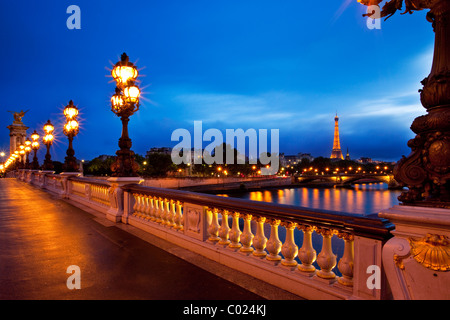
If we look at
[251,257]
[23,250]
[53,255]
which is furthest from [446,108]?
[23,250]

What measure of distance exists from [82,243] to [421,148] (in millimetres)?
6290

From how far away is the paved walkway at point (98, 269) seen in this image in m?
3.77

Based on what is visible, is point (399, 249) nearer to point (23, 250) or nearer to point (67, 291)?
point (67, 291)

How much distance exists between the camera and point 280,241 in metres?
4.13

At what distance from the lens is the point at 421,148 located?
2.45 m

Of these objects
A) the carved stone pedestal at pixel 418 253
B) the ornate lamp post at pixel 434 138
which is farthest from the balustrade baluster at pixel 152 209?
the ornate lamp post at pixel 434 138

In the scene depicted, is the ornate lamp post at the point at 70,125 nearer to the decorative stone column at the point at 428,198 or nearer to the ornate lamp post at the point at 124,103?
the ornate lamp post at the point at 124,103

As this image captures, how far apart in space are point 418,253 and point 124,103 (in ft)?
28.8

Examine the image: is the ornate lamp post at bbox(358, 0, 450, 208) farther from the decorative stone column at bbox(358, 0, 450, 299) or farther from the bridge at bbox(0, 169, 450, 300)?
the bridge at bbox(0, 169, 450, 300)

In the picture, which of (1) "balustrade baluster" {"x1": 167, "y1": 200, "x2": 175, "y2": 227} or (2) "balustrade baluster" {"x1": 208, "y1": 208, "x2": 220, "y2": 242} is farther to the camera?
(1) "balustrade baluster" {"x1": 167, "y1": 200, "x2": 175, "y2": 227}

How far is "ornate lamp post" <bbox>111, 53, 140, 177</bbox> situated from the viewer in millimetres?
9148

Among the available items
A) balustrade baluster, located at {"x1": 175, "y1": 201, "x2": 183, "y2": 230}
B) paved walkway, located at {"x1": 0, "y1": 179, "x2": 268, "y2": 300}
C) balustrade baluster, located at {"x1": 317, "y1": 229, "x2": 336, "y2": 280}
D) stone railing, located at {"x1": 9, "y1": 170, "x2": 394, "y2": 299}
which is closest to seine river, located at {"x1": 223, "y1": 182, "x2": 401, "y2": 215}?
balustrade baluster, located at {"x1": 175, "y1": 201, "x2": 183, "y2": 230}

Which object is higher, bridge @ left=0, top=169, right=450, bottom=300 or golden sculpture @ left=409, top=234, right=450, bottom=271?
golden sculpture @ left=409, top=234, right=450, bottom=271

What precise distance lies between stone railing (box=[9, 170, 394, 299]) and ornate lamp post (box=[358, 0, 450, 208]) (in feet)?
1.67
